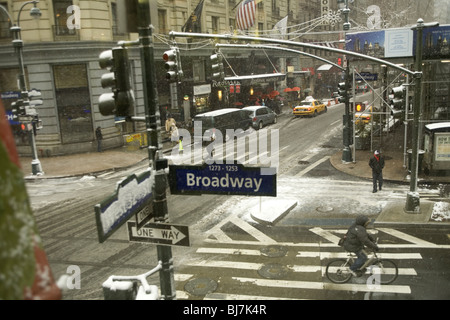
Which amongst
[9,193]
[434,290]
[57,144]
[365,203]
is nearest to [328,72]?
[57,144]

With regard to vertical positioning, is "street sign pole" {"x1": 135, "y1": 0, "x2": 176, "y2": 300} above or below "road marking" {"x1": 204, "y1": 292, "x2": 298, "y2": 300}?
above

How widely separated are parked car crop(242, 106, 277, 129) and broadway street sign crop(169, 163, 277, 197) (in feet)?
85.6

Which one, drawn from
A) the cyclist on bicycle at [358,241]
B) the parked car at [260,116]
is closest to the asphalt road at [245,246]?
the cyclist on bicycle at [358,241]

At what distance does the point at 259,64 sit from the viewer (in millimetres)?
46250

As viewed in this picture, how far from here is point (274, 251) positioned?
10.5 m

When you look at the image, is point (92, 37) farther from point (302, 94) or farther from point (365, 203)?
point (302, 94)

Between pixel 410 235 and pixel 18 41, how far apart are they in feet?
58.5

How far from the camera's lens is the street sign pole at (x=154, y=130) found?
16.2ft

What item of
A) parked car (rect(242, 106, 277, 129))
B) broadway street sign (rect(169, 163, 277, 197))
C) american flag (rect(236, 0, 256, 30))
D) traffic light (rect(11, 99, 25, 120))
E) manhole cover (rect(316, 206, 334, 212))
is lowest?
manhole cover (rect(316, 206, 334, 212))

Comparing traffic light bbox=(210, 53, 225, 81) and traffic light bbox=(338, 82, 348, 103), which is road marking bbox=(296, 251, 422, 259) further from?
traffic light bbox=(338, 82, 348, 103)

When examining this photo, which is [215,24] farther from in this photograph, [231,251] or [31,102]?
[231,251]

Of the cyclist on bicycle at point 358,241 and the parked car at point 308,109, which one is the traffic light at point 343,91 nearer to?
the cyclist on bicycle at point 358,241

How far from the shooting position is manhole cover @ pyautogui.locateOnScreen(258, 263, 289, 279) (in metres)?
9.19

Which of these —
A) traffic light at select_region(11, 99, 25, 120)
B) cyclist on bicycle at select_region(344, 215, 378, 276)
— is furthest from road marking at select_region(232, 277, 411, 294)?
traffic light at select_region(11, 99, 25, 120)
